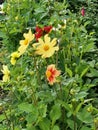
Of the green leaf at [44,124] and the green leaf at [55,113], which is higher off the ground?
the green leaf at [55,113]

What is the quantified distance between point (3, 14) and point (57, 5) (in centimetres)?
52

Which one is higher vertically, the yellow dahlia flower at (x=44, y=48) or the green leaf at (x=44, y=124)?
the yellow dahlia flower at (x=44, y=48)

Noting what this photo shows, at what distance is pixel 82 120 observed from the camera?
1851mm

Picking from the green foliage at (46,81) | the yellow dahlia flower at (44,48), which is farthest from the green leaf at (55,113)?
the yellow dahlia flower at (44,48)

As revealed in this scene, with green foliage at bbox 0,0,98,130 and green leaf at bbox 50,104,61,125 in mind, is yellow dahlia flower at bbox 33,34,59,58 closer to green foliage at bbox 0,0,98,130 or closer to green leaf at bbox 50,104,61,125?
green foliage at bbox 0,0,98,130

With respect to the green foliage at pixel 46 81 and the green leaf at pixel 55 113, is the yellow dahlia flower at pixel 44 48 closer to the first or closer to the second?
the green foliage at pixel 46 81

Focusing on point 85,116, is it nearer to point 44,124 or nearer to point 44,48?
point 44,124

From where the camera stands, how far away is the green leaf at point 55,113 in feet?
6.23

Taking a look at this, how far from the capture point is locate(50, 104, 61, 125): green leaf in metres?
1.90

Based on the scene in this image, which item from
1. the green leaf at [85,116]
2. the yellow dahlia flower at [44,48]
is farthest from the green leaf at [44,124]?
the yellow dahlia flower at [44,48]

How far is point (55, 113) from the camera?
1.91 m

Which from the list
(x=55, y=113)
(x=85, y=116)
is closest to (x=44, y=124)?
(x=55, y=113)

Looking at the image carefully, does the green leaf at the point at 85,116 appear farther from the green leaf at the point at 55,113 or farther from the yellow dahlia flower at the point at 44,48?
the yellow dahlia flower at the point at 44,48

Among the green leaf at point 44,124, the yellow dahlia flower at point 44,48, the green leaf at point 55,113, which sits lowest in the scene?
the green leaf at point 44,124
